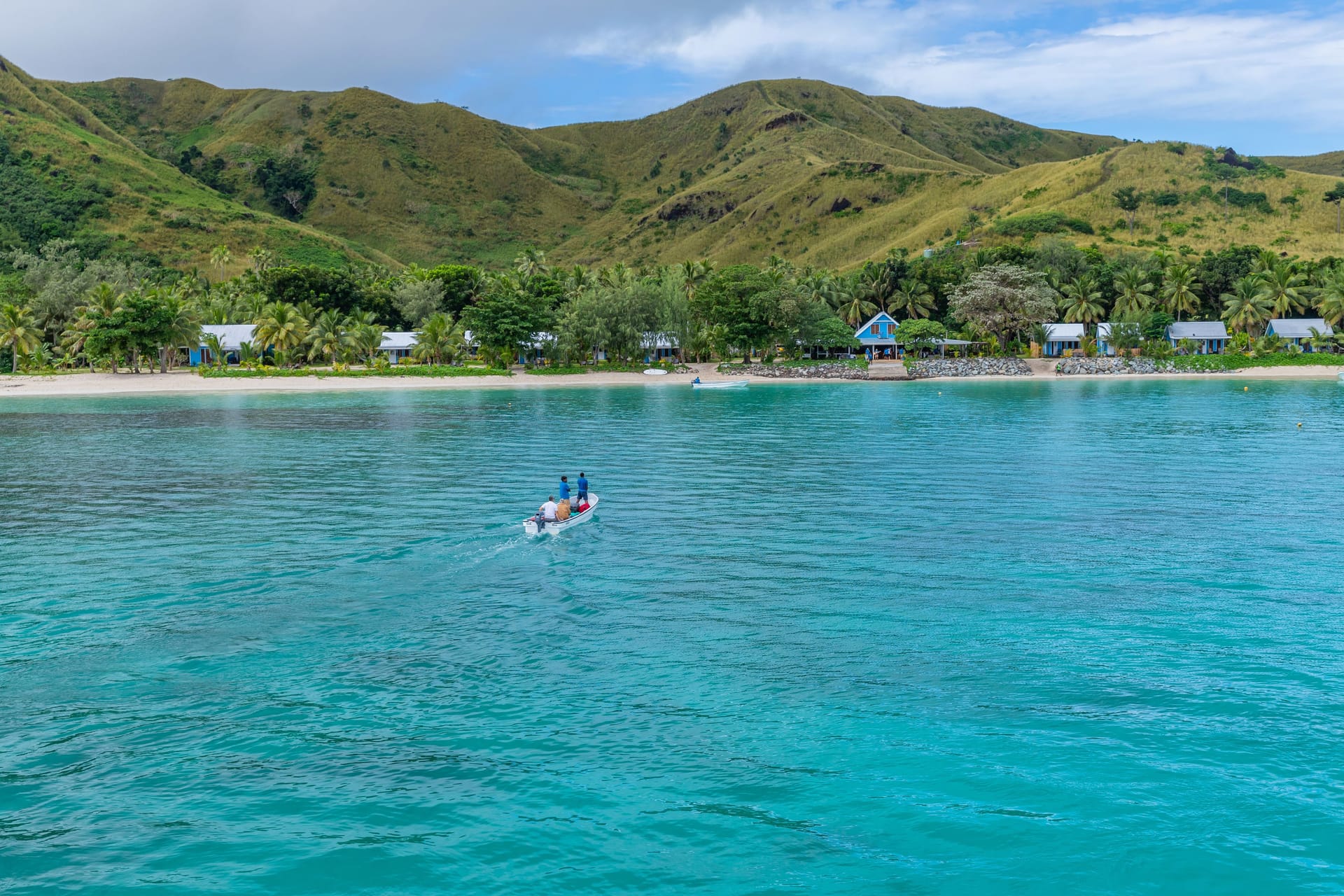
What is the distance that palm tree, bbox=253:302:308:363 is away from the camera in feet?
400

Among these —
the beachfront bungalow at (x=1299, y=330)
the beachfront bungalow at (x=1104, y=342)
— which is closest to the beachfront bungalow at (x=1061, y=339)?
the beachfront bungalow at (x=1104, y=342)

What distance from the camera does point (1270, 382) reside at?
356 feet

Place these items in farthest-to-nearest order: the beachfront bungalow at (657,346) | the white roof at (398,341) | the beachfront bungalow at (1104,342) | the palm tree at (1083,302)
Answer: the palm tree at (1083,302), the white roof at (398,341), the beachfront bungalow at (1104,342), the beachfront bungalow at (657,346)

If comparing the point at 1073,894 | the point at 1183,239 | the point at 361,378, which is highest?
the point at 1183,239

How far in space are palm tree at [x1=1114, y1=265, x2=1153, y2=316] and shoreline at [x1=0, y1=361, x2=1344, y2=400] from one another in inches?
609

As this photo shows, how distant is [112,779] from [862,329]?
437 feet

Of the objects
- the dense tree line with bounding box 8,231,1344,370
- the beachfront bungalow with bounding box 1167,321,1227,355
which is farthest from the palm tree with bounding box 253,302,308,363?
the beachfront bungalow with bounding box 1167,321,1227,355

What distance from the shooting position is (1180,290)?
134625 millimetres

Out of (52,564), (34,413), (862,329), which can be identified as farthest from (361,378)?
(52,564)

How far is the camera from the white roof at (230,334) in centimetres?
12850

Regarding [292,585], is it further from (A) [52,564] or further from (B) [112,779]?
(B) [112,779]

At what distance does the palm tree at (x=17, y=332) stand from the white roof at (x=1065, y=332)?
5342 inches

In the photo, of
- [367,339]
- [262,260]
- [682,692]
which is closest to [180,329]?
[367,339]

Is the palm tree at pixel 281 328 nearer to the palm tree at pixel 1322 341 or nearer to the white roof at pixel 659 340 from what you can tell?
the white roof at pixel 659 340
